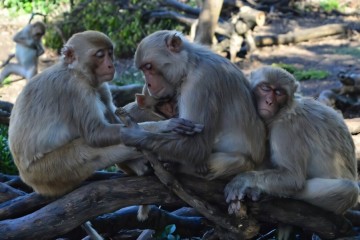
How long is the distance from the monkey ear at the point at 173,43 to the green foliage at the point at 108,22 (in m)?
11.2

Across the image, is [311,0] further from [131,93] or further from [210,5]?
[131,93]

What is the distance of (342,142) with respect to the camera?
4.81m

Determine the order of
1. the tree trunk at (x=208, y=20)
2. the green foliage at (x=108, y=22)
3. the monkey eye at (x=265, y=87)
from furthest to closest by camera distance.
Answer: the green foliage at (x=108, y=22) → the tree trunk at (x=208, y=20) → the monkey eye at (x=265, y=87)

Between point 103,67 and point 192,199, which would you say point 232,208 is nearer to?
point 192,199

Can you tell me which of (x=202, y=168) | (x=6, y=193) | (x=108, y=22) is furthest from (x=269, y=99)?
(x=108, y=22)

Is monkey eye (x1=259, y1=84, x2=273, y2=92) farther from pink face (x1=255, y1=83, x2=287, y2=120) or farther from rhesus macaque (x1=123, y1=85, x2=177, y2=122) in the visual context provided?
rhesus macaque (x1=123, y1=85, x2=177, y2=122)

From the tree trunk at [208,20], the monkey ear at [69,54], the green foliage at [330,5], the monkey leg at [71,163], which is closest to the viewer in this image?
the monkey leg at [71,163]


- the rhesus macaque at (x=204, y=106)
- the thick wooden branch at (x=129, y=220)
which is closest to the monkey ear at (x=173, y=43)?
the rhesus macaque at (x=204, y=106)

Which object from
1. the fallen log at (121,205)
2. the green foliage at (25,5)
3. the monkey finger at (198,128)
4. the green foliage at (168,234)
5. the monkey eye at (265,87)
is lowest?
the green foliage at (168,234)

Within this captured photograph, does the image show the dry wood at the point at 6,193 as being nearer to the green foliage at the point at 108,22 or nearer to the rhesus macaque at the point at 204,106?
the rhesus macaque at the point at 204,106

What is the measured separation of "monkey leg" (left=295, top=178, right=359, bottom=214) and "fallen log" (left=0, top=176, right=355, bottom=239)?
0.08 meters

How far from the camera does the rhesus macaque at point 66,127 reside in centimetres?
479

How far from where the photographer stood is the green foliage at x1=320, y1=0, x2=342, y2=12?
1831 cm

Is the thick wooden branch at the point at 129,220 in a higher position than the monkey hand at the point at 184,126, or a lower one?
lower
